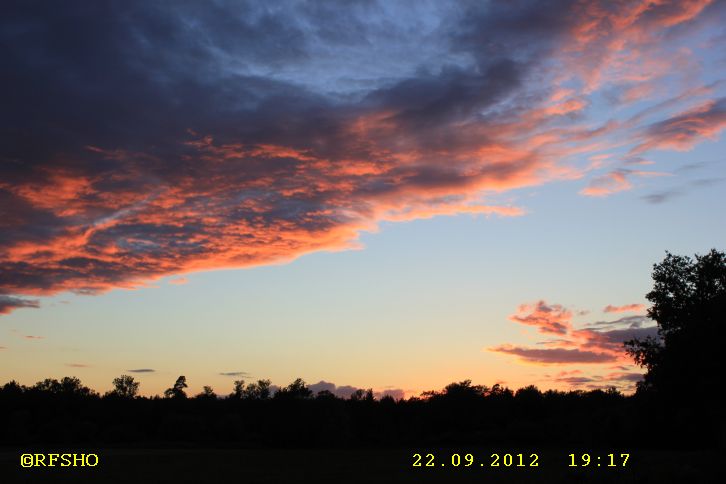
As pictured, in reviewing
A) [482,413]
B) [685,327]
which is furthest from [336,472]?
[482,413]

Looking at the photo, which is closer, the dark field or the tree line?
the dark field

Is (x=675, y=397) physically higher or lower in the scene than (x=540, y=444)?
higher

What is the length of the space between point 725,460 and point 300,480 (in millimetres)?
28067

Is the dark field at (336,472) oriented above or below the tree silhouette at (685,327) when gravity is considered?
below

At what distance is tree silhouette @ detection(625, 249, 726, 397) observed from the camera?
5959 cm

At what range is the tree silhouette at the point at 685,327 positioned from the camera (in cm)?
5959

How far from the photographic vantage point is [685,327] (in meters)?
61.6

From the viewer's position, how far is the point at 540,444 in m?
121

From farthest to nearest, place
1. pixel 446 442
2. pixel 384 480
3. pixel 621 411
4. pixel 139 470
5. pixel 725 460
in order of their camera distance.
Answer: pixel 446 442
pixel 621 411
pixel 139 470
pixel 384 480
pixel 725 460

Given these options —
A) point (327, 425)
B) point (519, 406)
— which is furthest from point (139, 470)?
point (519, 406)

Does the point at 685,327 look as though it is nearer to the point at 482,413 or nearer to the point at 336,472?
the point at 336,472

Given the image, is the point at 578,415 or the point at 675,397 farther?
the point at 578,415

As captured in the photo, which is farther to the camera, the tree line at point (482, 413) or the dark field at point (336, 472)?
the tree line at point (482, 413)

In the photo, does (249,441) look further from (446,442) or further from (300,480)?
(300,480)
